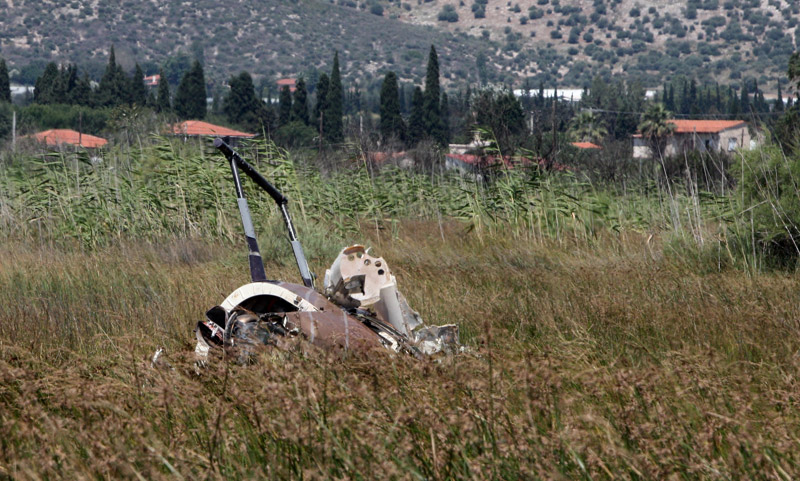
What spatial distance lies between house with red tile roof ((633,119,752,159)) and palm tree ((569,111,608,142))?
7269mm

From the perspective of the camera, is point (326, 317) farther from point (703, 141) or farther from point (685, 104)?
point (685, 104)

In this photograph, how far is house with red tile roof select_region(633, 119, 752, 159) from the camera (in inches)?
364

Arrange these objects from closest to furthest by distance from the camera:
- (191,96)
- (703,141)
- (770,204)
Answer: (770,204), (703,141), (191,96)

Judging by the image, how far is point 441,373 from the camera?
9.87 feet

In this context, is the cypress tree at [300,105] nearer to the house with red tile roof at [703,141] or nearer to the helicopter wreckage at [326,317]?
the house with red tile roof at [703,141]

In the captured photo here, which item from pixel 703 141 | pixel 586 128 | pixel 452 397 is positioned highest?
pixel 452 397

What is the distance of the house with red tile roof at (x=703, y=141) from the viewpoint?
9.23m

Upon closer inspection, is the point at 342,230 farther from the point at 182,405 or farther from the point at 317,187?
the point at 182,405

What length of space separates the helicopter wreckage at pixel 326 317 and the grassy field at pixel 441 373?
6.0 inches

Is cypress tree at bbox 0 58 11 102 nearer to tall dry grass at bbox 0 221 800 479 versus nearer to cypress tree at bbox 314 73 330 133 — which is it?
cypress tree at bbox 314 73 330 133

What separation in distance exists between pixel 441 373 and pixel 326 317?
0.83 metres

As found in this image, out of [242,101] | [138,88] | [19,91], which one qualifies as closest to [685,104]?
[242,101]

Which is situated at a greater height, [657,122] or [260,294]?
[260,294]

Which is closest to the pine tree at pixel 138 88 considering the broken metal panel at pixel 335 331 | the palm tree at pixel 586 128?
the palm tree at pixel 586 128
